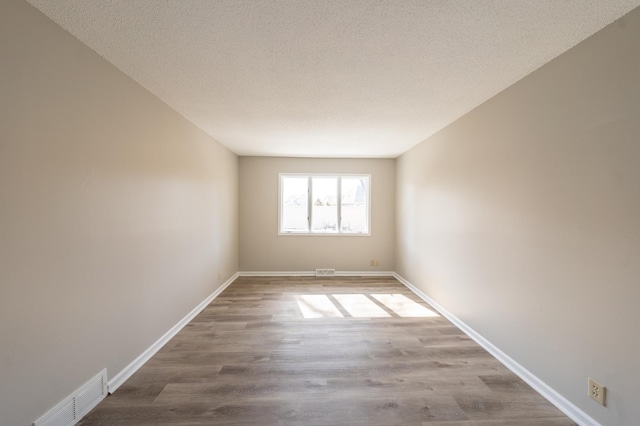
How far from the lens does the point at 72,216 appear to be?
1639 mm

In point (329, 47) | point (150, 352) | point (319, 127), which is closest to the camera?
point (329, 47)

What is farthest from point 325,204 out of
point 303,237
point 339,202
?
point 303,237

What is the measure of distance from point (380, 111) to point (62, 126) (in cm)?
259

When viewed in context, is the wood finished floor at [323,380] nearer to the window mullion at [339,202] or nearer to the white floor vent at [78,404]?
the white floor vent at [78,404]

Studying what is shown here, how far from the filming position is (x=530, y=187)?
2.07 m

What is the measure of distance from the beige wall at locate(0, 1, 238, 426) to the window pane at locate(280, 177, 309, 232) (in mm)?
2797

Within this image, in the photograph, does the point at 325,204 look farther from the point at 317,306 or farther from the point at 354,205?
the point at 317,306

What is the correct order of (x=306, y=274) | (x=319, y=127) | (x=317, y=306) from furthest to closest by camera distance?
(x=306, y=274), (x=317, y=306), (x=319, y=127)

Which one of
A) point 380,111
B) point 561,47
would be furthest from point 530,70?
point 380,111

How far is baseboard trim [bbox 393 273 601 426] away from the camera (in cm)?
168

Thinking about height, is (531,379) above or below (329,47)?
below

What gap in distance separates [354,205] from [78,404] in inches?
184

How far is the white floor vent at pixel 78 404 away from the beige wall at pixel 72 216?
0.18 feet

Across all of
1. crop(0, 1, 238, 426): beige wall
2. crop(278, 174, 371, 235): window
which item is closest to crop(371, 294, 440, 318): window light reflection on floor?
crop(278, 174, 371, 235): window
